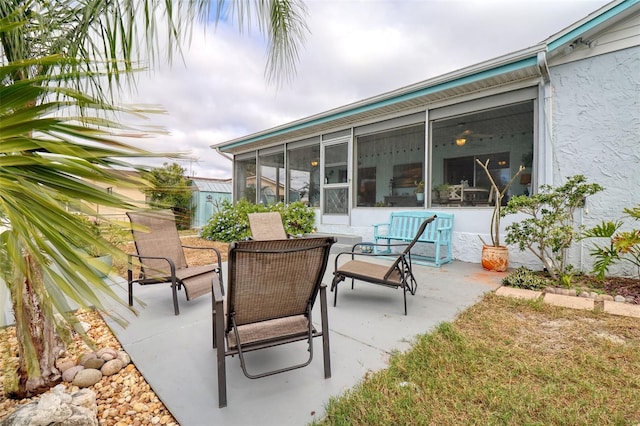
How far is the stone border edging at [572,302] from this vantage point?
297 centimetres

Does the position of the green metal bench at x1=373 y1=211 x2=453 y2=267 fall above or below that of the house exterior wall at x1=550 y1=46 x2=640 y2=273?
below

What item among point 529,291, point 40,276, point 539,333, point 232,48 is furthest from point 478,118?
point 40,276

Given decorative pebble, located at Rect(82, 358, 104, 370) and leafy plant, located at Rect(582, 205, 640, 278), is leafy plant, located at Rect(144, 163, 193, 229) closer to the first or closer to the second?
decorative pebble, located at Rect(82, 358, 104, 370)

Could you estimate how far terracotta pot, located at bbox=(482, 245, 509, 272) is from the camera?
465 centimetres

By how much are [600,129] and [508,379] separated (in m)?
4.36

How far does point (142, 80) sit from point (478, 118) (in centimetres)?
582

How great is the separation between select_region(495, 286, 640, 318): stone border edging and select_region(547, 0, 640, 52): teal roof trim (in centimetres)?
347

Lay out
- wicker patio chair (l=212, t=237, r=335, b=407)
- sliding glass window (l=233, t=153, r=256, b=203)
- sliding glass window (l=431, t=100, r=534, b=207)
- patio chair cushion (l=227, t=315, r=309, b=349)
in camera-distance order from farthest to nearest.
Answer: sliding glass window (l=233, t=153, r=256, b=203) < sliding glass window (l=431, t=100, r=534, b=207) < patio chair cushion (l=227, t=315, r=309, b=349) < wicker patio chair (l=212, t=237, r=335, b=407)

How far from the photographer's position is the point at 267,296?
6.15ft

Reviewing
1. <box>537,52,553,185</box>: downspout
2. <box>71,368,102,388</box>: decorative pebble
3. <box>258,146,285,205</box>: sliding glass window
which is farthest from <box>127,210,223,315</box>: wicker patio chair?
<box>258,146,285,205</box>: sliding glass window

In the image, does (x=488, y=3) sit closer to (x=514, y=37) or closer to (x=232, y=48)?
(x=514, y=37)

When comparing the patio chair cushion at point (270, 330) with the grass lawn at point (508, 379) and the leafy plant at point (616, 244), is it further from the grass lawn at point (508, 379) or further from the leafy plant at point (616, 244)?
the leafy plant at point (616, 244)

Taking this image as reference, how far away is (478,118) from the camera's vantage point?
559 cm

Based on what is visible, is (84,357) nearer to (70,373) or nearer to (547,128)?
(70,373)
